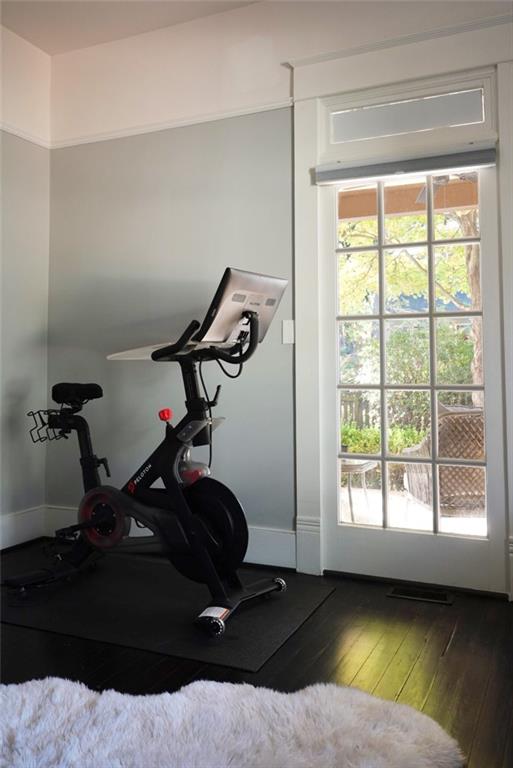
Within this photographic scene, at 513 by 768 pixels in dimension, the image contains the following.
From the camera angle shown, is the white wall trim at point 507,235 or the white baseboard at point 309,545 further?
the white baseboard at point 309,545

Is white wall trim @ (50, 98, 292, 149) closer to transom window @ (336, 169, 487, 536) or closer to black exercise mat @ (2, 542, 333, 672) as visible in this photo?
transom window @ (336, 169, 487, 536)

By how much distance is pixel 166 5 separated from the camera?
3287mm

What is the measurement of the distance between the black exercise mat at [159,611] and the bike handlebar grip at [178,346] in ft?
3.60

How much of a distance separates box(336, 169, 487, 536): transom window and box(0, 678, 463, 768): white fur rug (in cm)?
130

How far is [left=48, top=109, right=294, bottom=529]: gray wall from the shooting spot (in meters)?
3.19

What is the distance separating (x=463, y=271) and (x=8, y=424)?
2.73 meters

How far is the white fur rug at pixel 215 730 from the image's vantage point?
4.72ft

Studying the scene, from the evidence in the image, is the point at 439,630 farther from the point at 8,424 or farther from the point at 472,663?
the point at 8,424

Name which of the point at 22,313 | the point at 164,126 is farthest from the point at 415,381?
the point at 22,313

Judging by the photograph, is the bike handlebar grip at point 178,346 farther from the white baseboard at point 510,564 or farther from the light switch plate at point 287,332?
the white baseboard at point 510,564

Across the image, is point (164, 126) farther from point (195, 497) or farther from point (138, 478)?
point (195, 497)

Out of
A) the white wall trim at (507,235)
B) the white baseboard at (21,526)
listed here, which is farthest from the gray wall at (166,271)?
the white wall trim at (507,235)

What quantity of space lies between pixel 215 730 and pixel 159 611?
39.8 inches

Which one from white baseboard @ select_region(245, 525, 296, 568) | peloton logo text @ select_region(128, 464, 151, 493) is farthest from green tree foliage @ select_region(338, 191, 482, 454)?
peloton logo text @ select_region(128, 464, 151, 493)
